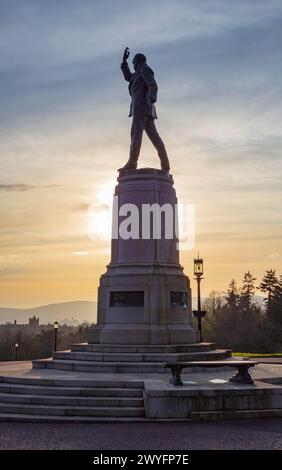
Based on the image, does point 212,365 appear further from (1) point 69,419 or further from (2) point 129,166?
(2) point 129,166

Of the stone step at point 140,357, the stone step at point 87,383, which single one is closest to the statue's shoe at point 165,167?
the stone step at point 140,357

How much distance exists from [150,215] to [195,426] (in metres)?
9.98

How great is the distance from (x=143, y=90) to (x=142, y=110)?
872 mm

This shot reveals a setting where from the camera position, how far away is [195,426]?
10367mm

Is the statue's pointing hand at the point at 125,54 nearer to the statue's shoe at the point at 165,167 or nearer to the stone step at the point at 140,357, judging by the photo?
the statue's shoe at the point at 165,167

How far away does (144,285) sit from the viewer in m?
18.0

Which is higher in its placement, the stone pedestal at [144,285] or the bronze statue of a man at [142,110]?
the bronze statue of a man at [142,110]

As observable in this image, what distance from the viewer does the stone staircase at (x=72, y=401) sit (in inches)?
445

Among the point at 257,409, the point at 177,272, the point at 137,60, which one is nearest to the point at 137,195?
the point at 177,272

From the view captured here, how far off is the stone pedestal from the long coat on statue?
274 cm

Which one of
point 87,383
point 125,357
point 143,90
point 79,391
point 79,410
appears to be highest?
point 143,90

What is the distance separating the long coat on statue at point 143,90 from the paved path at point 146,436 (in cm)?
1363

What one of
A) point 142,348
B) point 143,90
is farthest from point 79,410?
point 143,90
